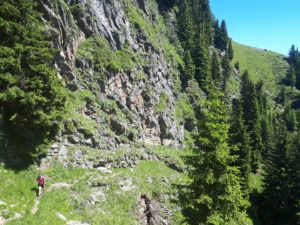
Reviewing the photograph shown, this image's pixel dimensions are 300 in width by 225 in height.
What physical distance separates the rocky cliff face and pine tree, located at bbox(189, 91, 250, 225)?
1714 centimetres

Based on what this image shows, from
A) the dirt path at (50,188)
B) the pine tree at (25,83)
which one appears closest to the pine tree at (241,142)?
the dirt path at (50,188)

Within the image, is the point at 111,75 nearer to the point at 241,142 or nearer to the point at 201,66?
the point at 241,142

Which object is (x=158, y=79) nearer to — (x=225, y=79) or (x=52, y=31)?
(x=52, y=31)

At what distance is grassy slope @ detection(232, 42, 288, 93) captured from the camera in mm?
149500

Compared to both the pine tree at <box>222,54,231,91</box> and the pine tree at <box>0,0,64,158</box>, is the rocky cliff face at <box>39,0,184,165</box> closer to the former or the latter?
the pine tree at <box>0,0,64,158</box>

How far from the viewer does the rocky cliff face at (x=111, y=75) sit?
37.8 metres

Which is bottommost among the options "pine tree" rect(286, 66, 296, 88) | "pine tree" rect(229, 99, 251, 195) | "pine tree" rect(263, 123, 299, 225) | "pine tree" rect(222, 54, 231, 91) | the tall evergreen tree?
"pine tree" rect(263, 123, 299, 225)

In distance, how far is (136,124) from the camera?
153 ft

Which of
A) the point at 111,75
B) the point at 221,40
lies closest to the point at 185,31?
the point at 221,40

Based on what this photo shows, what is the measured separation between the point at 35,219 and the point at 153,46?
44.4 m

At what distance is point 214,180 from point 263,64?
159 m

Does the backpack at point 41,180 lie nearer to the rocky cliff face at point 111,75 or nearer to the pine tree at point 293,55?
the rocky cliff face at point 111,75

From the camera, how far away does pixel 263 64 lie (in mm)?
166625

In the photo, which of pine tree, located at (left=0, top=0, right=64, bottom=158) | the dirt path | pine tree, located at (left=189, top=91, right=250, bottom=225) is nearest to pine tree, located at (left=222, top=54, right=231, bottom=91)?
pine tree, located at (left=0, top=0, right=64, bottom=158)
